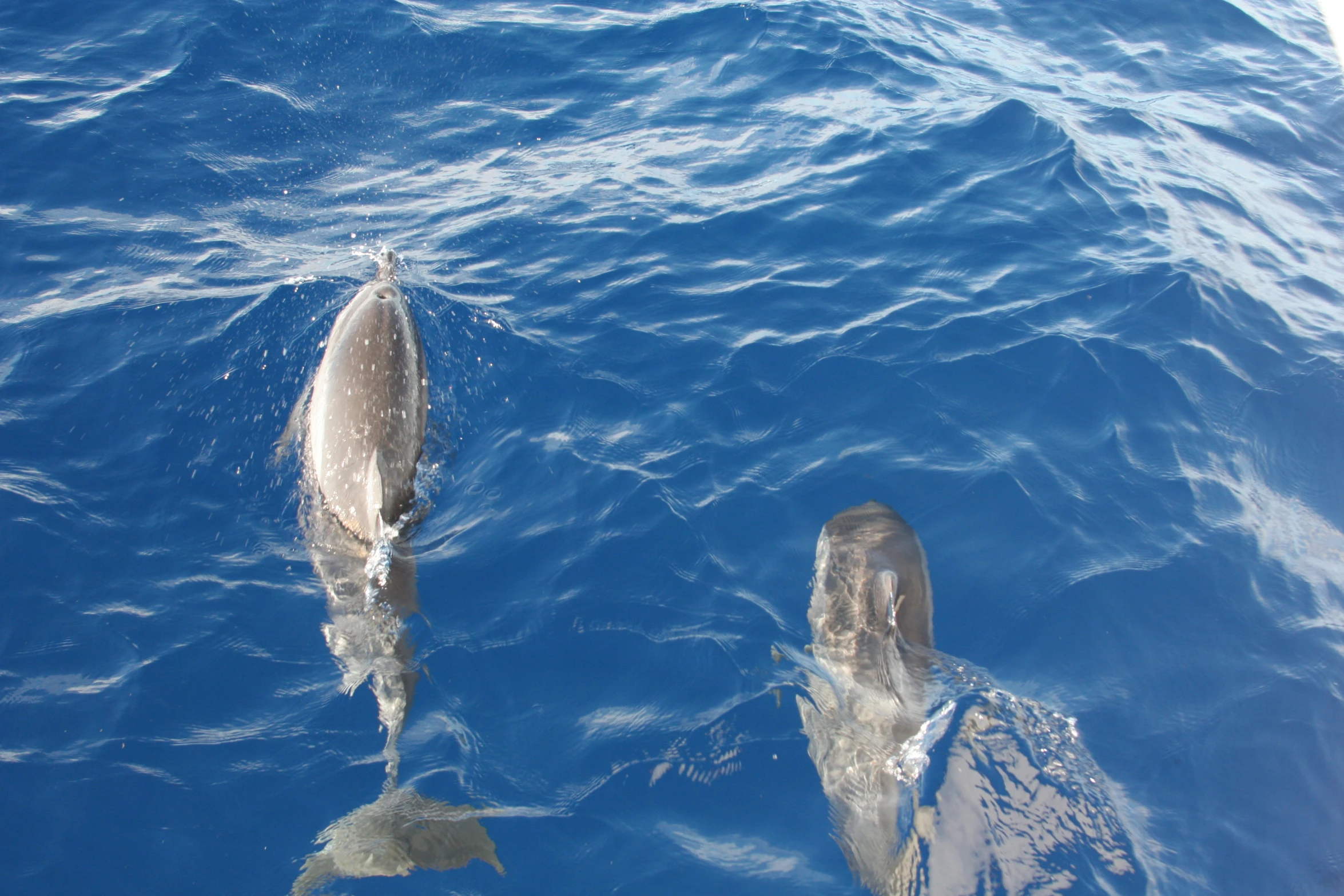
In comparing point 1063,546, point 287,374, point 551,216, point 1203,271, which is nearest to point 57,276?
point 287,374

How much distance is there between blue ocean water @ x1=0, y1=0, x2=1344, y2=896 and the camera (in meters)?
4.77

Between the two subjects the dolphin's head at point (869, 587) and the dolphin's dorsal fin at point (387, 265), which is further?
the dolphin's dorsal fin at point (387, 265)

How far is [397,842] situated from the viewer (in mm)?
4344

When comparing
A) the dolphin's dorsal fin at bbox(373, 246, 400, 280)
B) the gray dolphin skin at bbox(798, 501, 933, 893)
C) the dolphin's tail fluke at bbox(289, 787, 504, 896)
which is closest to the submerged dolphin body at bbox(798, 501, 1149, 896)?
the gray dolphin skin at bbox(798, 501, 933, 893)

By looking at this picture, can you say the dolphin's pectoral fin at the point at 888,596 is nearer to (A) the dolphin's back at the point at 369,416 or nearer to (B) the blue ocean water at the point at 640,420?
(B) the blue ocean water at the point at 640,420

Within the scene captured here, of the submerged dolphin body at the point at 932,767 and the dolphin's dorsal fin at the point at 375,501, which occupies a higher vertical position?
the dolphin's dorsal fin at the point at 375,501

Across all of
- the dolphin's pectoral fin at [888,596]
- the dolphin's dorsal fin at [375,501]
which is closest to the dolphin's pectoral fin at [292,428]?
the dolphin's dorsal fin at [375,501]

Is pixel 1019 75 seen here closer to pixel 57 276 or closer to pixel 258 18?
pixel 258 18

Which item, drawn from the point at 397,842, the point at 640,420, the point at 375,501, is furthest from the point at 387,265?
the point at 397,842

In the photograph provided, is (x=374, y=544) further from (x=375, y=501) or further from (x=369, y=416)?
(x=369, y=416)

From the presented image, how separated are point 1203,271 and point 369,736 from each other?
9000mm

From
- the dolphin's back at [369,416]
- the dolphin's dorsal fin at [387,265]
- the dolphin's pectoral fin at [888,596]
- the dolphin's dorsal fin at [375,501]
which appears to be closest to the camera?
the dolphin's pectoral fin at [888,596]

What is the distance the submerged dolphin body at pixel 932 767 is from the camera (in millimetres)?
4480

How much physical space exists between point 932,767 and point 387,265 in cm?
593
